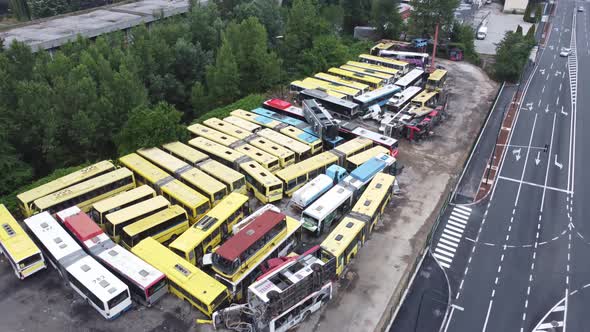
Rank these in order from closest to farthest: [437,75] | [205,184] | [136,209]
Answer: [136,209], [205,184], [437,75]

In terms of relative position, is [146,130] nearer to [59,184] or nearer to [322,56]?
[59,184]

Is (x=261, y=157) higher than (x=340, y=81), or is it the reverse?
(x=340, y=81)

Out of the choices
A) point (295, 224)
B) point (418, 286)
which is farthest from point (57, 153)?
point (418, 286)

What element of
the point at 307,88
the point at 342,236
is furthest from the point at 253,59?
the point at 342,236

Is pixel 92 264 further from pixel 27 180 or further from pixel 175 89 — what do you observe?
pixel 175 89

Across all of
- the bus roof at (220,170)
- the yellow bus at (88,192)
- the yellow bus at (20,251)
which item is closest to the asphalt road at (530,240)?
the bus roof at (220,170)

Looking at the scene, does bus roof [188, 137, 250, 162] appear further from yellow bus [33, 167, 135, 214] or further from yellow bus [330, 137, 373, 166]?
yellow bus [330, 137, 373, 166]
